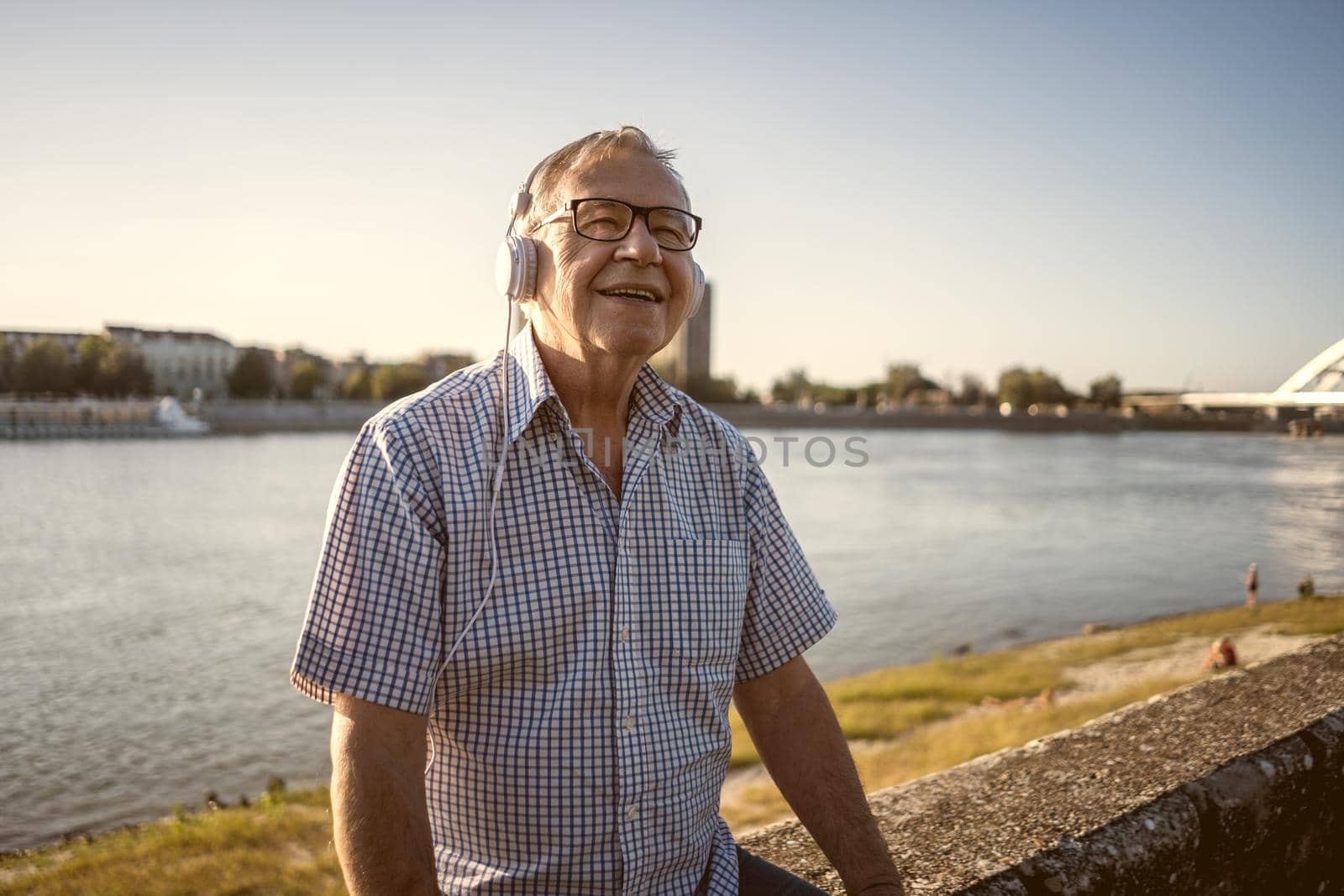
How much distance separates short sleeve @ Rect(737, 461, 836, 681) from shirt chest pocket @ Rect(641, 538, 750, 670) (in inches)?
4.0

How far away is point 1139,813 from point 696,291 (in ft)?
4.83

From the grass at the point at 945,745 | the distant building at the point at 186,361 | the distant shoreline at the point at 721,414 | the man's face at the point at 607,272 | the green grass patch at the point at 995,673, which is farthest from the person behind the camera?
the distant building at the point at 186,361

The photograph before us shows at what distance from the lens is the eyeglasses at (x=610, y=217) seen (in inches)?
66.6

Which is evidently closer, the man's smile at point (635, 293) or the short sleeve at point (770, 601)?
the man's smile at point (635, 293)

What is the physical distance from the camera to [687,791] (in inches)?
64.0

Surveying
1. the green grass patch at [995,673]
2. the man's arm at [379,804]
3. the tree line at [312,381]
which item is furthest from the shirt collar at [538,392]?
the tree line at [312,381]

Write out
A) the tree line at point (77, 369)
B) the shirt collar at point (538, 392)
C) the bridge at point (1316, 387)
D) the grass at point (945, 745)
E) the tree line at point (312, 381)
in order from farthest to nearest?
1. the tree line at point (312, 381)
2. the tree line at point (77, 369)
3. the grass at point (945, 745)
4. the bridge at point (1316, 387)
5. the shirt collar at point (538, 392)

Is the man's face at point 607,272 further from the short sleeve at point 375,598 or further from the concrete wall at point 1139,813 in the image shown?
the concrete wall at point 1139,813

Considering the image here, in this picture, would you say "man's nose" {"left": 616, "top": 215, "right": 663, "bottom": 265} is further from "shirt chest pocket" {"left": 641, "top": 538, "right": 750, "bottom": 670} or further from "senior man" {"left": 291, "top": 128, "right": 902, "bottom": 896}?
"shirt chest pocket" {"left": 641, "top": 538, "right": 750, "bottom": 670}

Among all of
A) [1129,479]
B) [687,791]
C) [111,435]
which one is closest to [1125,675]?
[687,791]

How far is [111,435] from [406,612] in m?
78.7

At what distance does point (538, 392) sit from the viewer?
160 centimetres

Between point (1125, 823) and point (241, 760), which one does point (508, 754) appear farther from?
point (241, 760)

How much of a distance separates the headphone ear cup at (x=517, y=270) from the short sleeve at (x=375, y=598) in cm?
47
